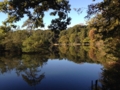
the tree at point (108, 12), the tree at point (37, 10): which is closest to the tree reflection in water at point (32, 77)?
the tree at point (108, 12)

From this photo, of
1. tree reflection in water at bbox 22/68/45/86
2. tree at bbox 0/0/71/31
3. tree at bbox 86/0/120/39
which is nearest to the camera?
tree at bbox 0/0/71/31

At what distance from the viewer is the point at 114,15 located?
9.16m

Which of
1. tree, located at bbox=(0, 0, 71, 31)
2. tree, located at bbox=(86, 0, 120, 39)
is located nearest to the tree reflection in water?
tree, located at bbox=(86, 0, 120, 39)

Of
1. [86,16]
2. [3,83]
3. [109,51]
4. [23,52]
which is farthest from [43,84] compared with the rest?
[23,52]

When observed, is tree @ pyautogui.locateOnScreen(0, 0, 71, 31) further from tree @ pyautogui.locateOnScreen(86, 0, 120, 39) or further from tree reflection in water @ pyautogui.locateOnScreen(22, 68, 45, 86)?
tree reflection in water @ pyautogui.locateOnScreen(22, 68, 45, 86)

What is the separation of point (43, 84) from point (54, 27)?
11308 mm

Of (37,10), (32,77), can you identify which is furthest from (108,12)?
(32,77)

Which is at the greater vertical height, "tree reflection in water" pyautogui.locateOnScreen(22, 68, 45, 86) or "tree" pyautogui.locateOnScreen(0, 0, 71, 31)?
"tree" pyautogui.locateOnScreen(0, 0, 71, 31)

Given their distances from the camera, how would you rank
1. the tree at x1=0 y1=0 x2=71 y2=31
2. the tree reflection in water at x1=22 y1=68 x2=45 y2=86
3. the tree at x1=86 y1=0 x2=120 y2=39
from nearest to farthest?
1. the tree at x1=0 y1=0 x2=71 y2=31
2. the tree at x1=86 y1=0 x2=120 y2=39
3. the tree reflection in water at x1=22 y1=68 x2=45 y2=86

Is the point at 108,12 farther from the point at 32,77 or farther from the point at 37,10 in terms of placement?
the point at 32,77

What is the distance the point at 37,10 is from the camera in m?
7.45

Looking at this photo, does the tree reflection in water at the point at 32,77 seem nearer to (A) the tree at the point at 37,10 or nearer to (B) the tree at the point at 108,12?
(B) the tree at the point at 108,12

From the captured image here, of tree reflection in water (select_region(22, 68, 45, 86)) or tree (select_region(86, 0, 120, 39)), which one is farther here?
tree reflection in water (select_region(22, 68, 45, 86))

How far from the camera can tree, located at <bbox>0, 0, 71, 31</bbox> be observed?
683 cm
